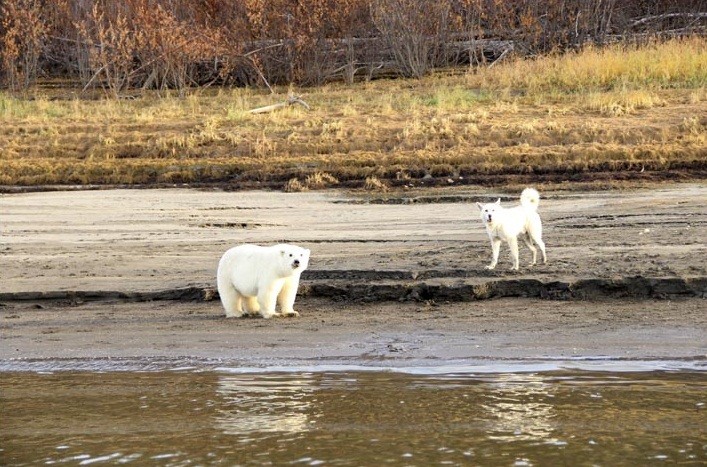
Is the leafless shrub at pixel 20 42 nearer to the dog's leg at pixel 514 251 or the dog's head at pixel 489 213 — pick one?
the dog's head at pixel 489 213

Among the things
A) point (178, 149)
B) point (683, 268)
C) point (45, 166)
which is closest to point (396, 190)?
point (178, 149)

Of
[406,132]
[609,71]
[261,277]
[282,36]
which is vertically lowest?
[261,277]

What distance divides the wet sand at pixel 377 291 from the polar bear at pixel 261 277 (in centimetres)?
26

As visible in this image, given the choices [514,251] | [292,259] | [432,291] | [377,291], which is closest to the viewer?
[292,259]

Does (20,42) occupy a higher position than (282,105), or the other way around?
(20,42)

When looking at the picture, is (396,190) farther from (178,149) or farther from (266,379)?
(266,379)

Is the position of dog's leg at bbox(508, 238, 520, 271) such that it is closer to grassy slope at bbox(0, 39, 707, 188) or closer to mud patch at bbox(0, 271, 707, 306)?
mud patch at bbox(0, 271, 707, 306)

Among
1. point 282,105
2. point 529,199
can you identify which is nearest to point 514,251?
point 529,199

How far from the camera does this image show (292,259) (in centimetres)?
1058

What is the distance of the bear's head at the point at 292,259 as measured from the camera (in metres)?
10.6

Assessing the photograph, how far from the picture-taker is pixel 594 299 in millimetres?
11281

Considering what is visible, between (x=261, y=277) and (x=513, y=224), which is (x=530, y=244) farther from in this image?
(x=261, y=277)

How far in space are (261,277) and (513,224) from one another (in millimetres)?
3000

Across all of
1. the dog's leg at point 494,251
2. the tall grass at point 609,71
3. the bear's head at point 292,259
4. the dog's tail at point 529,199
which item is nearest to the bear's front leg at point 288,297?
the bear's head at point 292,259
